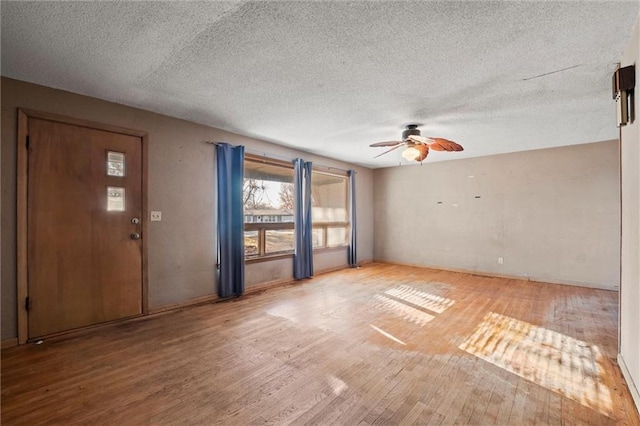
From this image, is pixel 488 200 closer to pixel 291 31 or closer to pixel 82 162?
pixel 291 31

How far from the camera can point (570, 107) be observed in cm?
330

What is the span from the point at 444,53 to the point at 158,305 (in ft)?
13.4

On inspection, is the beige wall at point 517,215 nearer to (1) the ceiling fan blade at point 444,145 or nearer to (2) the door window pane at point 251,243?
(1) the ceiling fan blade at point 444,145

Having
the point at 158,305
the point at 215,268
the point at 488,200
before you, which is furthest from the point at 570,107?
the point at 158,305

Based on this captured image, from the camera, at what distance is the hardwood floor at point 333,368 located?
176cm

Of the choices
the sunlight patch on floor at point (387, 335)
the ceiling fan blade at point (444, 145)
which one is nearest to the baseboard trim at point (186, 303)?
the sunlight patch on floor at point (387, 335)

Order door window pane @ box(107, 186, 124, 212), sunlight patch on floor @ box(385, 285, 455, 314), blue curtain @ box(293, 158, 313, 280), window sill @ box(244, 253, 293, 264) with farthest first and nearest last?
blue curtain @ box(293, 158, 313, 280) → window sill @ box(244, 253, 293, 264) → sunlight patch on floor @ box(385, 285, 455, 314) → door window pane @ box(107, 186, 124, 212)

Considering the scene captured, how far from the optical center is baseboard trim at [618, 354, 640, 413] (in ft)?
5.93

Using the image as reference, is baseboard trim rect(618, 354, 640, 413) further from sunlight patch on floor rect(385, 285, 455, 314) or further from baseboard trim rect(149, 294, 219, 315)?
baseboard trim rect(149, 294, 219, 315)

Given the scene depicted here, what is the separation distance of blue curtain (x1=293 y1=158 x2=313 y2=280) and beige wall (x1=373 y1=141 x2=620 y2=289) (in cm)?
274

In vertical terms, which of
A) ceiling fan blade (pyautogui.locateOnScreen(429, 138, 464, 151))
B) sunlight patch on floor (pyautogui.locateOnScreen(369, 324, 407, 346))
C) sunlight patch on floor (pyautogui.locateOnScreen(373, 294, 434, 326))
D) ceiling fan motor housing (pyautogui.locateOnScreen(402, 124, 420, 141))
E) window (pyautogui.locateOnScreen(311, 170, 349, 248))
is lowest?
sunlight patch on floor (pyautogui.locateOnScreen(373, 294, 434, 326))

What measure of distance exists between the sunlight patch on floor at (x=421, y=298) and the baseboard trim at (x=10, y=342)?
4300 millimetres

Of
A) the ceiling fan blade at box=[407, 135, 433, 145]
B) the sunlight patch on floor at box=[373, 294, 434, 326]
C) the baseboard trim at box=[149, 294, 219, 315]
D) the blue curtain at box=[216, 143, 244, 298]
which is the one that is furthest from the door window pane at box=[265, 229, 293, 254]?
the ceiling fan blade at box=[407, 135, 433, 145]

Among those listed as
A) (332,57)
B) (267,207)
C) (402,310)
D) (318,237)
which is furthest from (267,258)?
(332,57)
